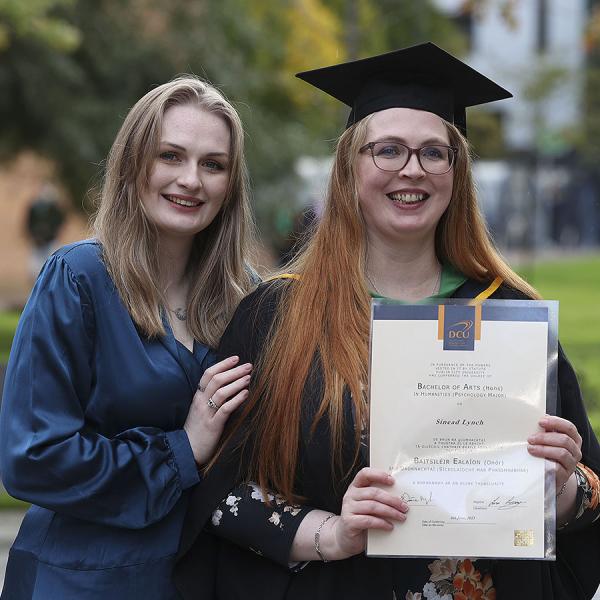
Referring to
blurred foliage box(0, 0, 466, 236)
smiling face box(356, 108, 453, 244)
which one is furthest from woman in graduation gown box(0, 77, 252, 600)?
blurred foliage box(0, 0, 466, 236)

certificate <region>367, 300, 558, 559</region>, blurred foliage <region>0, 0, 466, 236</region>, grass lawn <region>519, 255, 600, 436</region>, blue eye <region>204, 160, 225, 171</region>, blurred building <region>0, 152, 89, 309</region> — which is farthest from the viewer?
blurred building <region>0, 152, 89, 309</region>

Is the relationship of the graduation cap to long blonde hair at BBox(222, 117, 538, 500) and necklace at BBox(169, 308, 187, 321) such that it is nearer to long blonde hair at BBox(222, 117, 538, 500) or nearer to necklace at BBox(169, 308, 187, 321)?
long blonde hair at BBox(222, 117, 538, 500)

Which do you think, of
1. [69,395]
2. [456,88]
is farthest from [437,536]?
[456,88]

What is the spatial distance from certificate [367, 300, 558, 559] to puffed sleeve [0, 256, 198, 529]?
60 cm

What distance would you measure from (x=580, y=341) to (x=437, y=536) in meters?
8.03

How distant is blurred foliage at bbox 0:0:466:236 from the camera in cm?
1309

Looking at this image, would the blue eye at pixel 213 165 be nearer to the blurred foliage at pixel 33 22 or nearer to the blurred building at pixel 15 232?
the blurred foliage at pixel 33 22

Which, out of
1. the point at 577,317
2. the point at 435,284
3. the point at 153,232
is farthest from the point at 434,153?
the point at 577,317

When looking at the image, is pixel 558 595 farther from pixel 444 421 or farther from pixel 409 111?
pixel 409 111

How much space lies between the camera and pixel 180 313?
3.04 meters

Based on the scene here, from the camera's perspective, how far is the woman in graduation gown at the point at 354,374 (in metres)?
2.62

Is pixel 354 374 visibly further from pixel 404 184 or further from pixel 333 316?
pixel 404 184

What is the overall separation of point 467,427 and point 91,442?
924 millimetres

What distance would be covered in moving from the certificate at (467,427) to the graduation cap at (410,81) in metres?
0.57
